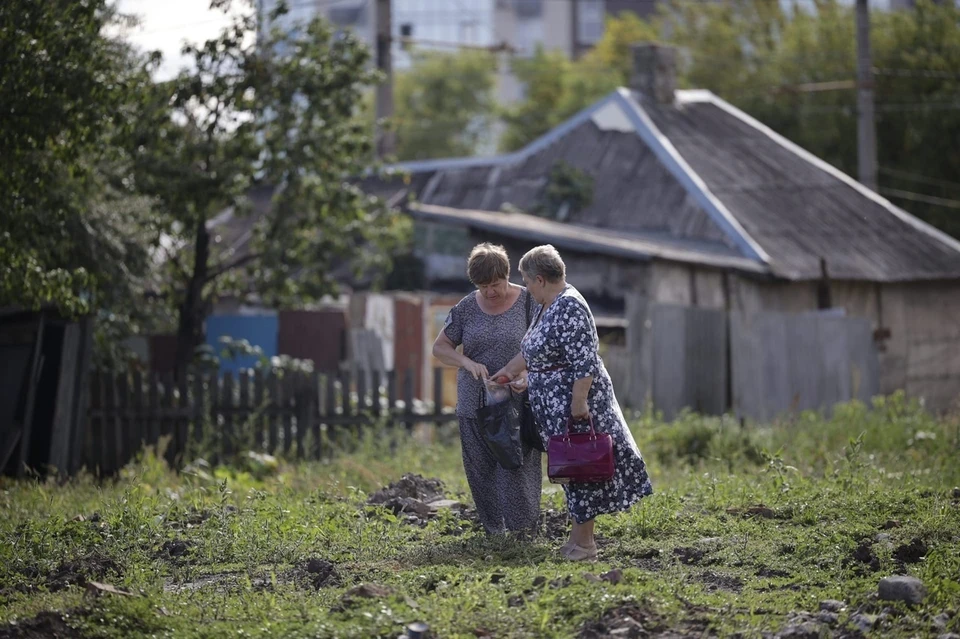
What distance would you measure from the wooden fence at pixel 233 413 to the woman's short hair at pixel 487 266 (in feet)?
17.7

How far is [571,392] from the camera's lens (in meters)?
6.47

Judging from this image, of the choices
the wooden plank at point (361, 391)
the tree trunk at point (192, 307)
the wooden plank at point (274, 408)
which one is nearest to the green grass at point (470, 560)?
the wooden plank at point (274, 408)

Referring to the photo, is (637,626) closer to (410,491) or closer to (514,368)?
(514,368)

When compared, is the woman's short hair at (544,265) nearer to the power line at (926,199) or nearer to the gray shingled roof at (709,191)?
the gray shingled roof at (709,191)

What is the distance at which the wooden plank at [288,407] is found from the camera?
1249 centimetres

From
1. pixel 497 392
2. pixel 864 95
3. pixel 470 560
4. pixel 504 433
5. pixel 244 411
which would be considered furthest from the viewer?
pixel 864 95

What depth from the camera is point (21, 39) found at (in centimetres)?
852

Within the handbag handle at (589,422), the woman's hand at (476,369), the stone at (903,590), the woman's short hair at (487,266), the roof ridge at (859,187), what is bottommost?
the stone at (903,590)

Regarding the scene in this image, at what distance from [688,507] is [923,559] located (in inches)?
81.5

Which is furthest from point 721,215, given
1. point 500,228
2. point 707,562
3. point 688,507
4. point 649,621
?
point 649,621

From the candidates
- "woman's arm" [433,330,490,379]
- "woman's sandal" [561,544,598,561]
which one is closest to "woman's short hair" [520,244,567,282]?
"woman's arm" [433,330,490,379]

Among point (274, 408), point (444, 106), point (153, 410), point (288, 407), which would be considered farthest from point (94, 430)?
point (444, 106)

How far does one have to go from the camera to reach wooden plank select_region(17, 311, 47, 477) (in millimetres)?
10898

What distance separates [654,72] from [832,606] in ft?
64.5
